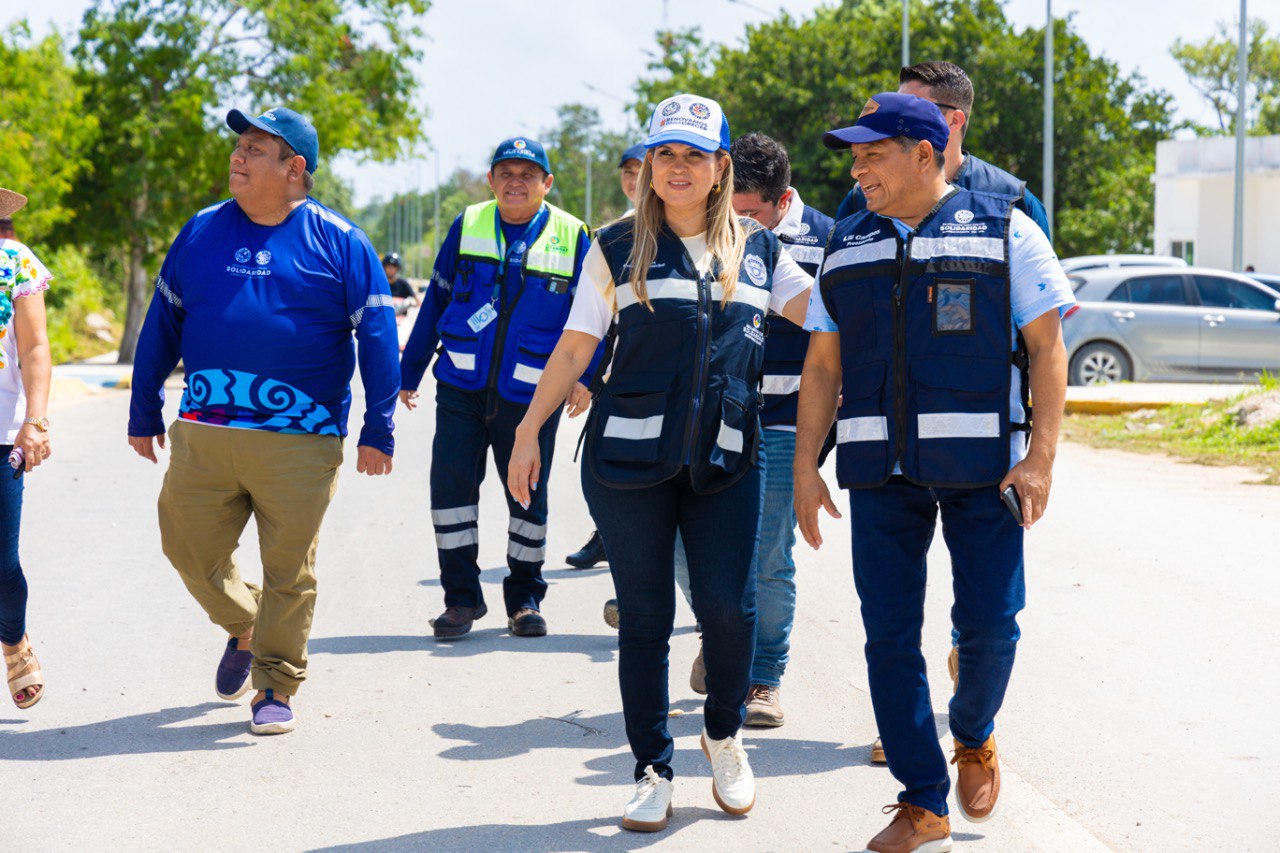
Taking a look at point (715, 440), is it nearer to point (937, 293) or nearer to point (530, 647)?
point (937, 293)

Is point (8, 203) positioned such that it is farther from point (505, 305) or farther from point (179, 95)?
point (179, 95)

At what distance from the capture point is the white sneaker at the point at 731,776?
171 inches

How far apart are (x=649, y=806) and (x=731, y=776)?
28 cm

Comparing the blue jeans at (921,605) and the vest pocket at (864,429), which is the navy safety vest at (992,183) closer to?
the vest pocket at (864,429)

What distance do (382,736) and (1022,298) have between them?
2.66 m

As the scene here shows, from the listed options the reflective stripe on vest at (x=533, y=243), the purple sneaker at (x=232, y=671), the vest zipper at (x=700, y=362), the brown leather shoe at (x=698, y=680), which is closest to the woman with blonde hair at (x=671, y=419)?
the vest zipper at (x=700, y=362)

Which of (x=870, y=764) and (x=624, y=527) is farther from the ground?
(x=624, y=527)

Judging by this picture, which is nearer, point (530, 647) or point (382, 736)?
point (382, 736)

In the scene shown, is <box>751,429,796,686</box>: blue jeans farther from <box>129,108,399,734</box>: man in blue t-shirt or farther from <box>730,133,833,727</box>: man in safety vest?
<box>129,108,399,734</box>: man in blue t-shirt

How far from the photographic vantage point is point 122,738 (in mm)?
5160

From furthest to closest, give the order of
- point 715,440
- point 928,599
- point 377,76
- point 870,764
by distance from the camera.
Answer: point 377,76 → point 928,599 → point 870,764 → point 715,440

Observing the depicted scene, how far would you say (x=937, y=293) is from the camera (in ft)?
12.8

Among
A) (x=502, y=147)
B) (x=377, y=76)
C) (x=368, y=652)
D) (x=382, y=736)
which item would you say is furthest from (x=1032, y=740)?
(x=377, y=76)

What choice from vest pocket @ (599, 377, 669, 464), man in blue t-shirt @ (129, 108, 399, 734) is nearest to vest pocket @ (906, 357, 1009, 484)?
vest pocket @ (599, 377, 669, 464)
